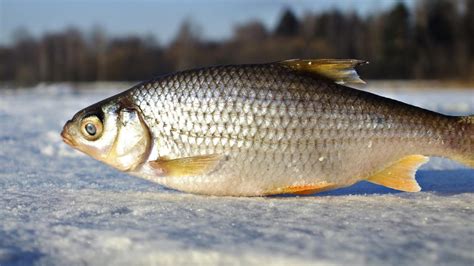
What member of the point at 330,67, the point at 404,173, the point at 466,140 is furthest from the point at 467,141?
the point at 330,67

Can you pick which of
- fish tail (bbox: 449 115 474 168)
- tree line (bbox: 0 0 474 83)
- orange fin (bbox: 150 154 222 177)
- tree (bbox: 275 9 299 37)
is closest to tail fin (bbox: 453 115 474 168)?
fish tail (bbox: 449 115 474 168)

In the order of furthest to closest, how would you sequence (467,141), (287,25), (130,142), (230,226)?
1. (287,25)
2. (130,142)
3. (467,141)
4. (230,226)

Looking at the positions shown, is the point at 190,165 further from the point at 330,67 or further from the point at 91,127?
the point at 330,67

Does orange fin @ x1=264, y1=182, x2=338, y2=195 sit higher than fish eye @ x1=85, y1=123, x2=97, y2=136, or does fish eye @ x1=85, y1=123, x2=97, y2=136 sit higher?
fish eye @ x1=85, y1=123, x2=97, y2=136

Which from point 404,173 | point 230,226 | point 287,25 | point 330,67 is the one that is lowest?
point 230,226

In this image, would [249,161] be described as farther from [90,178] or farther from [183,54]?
[183,54]

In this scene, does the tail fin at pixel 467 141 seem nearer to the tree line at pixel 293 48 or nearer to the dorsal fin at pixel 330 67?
the dorsal fin at pixel 330 67

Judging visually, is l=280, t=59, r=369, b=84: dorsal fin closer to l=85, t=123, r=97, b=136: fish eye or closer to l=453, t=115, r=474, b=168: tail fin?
l=453, t=115, r=474, b=168: tail fin
